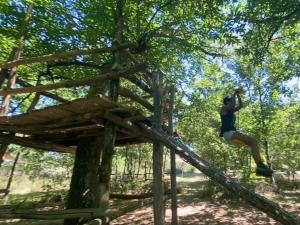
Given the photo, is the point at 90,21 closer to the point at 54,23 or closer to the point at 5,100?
the point at 54,23

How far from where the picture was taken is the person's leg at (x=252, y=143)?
692 cm

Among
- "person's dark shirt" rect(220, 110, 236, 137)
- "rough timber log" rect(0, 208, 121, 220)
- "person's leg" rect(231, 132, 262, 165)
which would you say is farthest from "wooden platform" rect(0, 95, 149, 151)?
"person's leg" rect(231, 132, 262, 165)

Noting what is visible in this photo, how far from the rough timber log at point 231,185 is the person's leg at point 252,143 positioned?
3.04ft

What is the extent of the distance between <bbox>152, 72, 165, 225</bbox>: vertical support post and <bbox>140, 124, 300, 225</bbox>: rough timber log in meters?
0.30

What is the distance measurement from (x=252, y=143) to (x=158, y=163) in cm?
207

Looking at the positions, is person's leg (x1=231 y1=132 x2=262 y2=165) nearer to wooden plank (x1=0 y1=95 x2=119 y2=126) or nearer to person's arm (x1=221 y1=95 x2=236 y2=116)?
person's arm (x1=221 y1=95 x2=236 y2=116)

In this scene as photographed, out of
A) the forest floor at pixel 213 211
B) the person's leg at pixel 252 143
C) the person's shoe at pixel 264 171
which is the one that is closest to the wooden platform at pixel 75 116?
the person's leg at pixel 252 143

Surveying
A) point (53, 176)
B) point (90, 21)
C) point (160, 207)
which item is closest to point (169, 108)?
point (160, 207)

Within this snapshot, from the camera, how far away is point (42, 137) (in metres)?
10.0

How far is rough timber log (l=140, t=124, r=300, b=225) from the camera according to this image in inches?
220

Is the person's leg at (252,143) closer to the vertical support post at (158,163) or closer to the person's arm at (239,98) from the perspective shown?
the person's arm at (239,98)

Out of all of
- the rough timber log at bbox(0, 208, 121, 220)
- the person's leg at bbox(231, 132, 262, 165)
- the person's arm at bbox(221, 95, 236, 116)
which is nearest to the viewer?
the rough timber log at bbox(0, 208, 121, 220)

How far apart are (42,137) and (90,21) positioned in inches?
172

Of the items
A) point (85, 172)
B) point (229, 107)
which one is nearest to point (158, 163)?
point (229, 107)
